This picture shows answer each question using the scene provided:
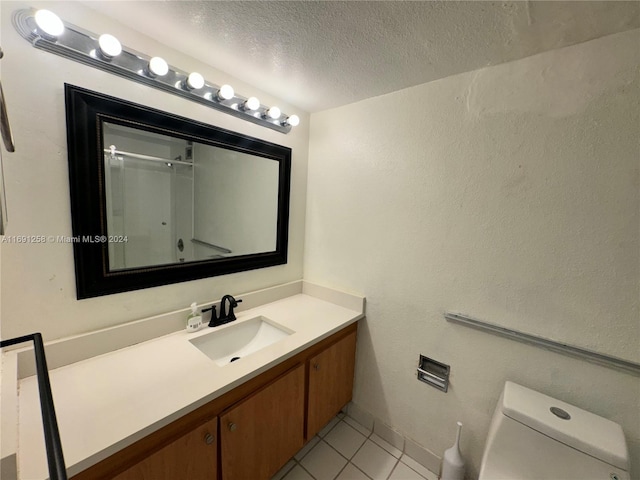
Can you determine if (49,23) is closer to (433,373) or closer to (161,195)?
(161,195)

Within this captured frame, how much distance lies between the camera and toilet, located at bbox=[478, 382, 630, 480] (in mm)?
890

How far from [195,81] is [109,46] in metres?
0.31

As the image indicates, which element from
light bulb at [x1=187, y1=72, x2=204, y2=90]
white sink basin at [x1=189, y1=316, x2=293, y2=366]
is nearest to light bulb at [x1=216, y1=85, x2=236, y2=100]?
light bulb at [x1=187, y1=72, x2=204, y2=90]

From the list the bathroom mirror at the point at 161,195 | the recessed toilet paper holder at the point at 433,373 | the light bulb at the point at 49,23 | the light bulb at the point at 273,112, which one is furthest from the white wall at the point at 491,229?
the light bulb at the point at 49,23

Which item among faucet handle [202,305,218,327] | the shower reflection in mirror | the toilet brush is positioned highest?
the shower reflection in mirror

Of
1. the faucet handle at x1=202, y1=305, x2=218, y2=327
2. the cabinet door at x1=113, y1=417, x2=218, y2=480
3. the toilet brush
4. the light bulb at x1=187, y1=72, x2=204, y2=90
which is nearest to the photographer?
the cabinet door at x1=113, y1=417, x2=218, y2=480

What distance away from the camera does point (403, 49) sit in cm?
111

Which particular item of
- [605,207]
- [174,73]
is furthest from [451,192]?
[174,73]

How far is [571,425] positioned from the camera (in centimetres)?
96

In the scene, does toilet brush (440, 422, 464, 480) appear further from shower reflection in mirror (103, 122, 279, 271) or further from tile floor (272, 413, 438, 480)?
shower reflection in mirror (103, 122, 279, 271)

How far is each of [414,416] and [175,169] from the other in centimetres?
190

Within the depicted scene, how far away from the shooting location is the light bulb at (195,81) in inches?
45.9

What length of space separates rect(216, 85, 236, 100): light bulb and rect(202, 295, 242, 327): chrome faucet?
1056mm

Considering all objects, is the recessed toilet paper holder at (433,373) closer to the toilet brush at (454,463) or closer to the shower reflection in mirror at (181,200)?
the toilet brush at (454,463)
